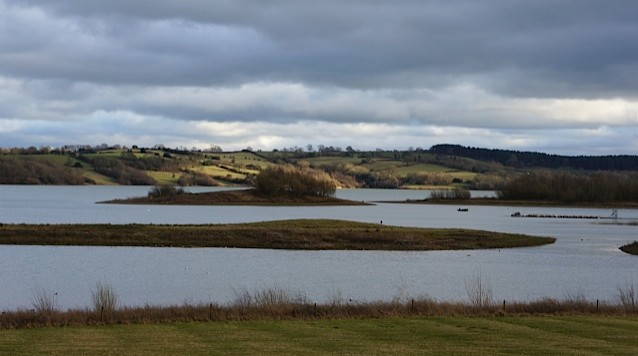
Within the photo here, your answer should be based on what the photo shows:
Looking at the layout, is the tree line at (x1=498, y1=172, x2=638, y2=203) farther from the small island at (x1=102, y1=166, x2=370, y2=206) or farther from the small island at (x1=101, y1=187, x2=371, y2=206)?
the small island at (x1=102, y1=166, x2=370, y2=206)

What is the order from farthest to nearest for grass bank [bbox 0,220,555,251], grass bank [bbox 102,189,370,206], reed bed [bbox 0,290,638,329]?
grass bank [bbox 102,189,370,206] < grass bank [bbox 0,220,555,251] < reed bed [bbox 0,290,638,329]

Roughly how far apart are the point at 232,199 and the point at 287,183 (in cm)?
1050

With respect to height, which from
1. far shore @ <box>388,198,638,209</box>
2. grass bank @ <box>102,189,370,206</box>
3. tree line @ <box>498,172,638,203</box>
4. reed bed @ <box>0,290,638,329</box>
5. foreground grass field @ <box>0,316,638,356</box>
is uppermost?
tree line @ <box>498,172,638,203</box>

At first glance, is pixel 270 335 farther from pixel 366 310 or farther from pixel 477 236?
pixel 477 236

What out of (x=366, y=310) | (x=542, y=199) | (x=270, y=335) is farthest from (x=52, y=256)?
(x=542, y=199)

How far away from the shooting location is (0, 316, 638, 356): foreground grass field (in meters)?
20.5

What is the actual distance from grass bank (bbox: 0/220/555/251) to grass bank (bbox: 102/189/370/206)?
237 feet

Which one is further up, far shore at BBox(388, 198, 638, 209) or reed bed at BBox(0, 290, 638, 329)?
reed bed at BBox(0, 290, 638, 329)

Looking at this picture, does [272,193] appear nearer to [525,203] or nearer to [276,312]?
[525,203]

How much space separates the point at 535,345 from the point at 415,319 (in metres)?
5.81

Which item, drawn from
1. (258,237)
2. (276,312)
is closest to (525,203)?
(258,237)

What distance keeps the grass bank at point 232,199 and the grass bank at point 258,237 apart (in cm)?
7220

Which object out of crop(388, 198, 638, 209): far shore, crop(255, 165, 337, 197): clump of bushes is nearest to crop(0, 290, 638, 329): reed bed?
crop(255, 165, 337, 197): clump of bushes

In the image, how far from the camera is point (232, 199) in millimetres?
152250
